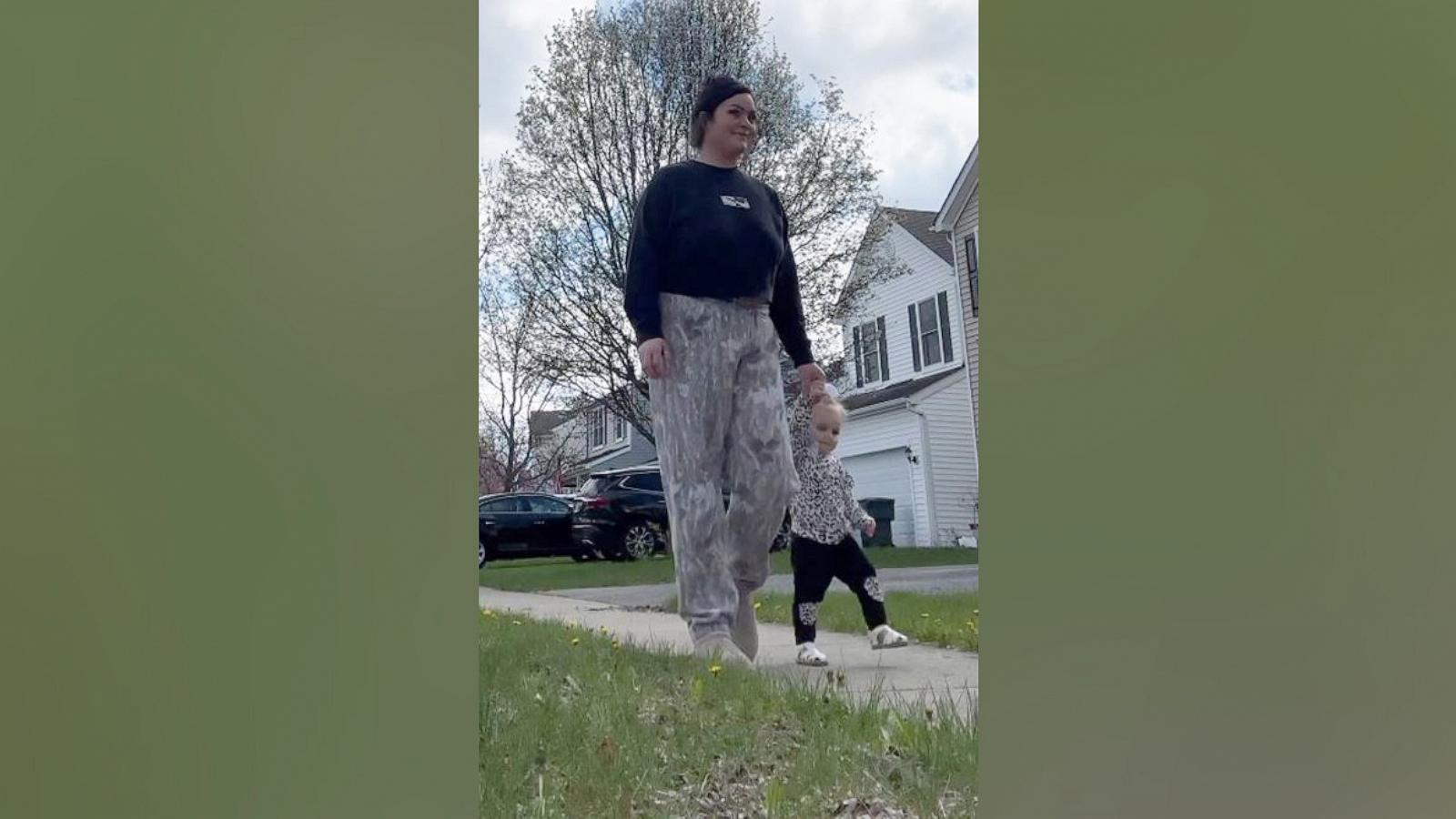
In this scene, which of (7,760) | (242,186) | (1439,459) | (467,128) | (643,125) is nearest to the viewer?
(7,760)

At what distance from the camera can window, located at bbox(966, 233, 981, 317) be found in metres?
2.37

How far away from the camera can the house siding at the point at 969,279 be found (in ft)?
7.77

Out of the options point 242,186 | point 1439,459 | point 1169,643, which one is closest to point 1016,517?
point 1169,643

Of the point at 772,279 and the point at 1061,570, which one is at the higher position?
the point at 772,279

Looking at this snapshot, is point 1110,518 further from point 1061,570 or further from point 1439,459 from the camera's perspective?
point 1439,459

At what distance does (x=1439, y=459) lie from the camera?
2391 mm

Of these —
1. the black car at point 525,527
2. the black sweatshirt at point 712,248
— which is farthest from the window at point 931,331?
the black car at point 525,527

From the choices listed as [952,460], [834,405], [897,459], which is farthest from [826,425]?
[952,460]

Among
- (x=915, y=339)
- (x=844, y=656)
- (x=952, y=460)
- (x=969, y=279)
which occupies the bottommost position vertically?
(x=844, y=656)

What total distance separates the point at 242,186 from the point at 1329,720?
2.12 meters

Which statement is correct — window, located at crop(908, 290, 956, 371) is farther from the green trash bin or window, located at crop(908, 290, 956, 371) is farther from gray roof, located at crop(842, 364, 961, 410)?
the green trash bin

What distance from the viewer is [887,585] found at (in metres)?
2.34

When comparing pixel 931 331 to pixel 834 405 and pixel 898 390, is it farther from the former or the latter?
pixel 834 405

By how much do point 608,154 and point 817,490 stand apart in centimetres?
72
